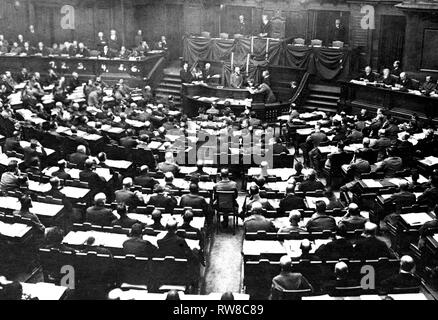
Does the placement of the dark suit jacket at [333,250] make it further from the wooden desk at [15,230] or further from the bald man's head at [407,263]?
the wooden desk at [15,230]

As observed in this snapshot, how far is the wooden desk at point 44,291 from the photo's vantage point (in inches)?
335

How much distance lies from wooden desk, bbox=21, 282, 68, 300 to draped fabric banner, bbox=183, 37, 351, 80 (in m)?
18.4

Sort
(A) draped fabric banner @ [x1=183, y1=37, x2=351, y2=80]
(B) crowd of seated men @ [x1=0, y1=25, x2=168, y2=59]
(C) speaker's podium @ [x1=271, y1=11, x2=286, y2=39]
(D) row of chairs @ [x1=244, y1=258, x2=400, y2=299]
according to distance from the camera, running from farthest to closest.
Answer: (C) speaker's podium @ [x1=271, y1=11, x2=286, y2=39] < (B) crowd of seated men @ [x1=0, y1=25, x2=168, y2=59] < (A) draped fabric banner @ [x1=183, y1=37, x2=351, y2=80] < (D) row of chairs @ [x1=244, y1=258, x2=400, y2=299]

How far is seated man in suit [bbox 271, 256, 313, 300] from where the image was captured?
884 centimetres

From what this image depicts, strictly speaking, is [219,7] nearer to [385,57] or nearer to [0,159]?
[385,57]

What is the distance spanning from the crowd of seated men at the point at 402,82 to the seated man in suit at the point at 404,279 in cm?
1325

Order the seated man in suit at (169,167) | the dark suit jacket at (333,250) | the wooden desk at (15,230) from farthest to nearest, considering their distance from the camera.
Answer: the seated man in suit at (169,167), the wooden desk at (15,230), the dark suit jacket at (333,250)

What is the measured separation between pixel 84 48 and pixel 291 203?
19.4 m

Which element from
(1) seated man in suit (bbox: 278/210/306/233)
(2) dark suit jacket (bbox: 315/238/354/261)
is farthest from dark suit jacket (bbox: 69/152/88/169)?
(2) dark suit jacket (bbox: 315/238/354/261)

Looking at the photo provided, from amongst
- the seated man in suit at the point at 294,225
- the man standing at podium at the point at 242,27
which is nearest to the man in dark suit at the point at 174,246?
the seated man in suit at the point at 294,225

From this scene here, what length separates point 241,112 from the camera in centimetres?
2316

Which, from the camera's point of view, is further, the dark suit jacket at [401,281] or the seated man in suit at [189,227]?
the seated man in suit at [189,227]

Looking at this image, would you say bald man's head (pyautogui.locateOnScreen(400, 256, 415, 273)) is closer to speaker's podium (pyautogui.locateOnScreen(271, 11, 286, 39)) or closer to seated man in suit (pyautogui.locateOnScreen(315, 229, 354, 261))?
seated man in suit (pyautogui.locateOnScreen(315, 229, 354, 261))

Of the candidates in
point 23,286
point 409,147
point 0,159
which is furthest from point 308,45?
point 23,286
